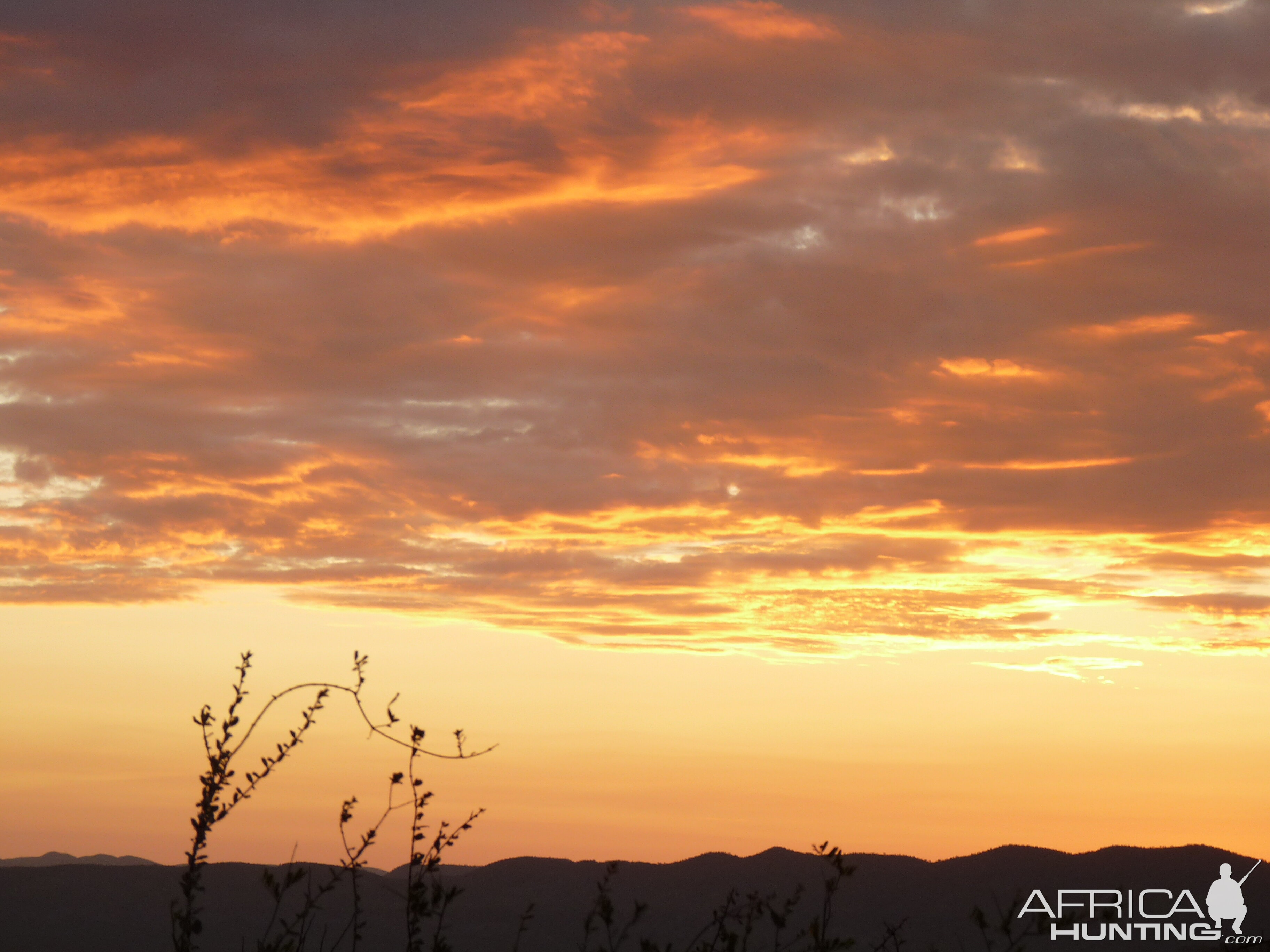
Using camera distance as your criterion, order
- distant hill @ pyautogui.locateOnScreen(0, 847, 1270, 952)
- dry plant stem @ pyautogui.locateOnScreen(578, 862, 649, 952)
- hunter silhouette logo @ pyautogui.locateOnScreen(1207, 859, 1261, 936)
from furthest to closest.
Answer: distant hill @ pyautogui.locateOnScreen(0, 847, 1270, 952) < hunter silhouette logo @ pyautogui.locateOnScreen(1207, 859, 1261, 936) < dry plant stem @ pyautogui.locateOnScreen(578, 862, 649, 952)

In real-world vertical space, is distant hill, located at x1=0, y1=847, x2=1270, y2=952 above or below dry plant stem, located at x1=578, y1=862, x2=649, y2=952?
below

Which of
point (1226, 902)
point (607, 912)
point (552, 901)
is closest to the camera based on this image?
point (607, 912)

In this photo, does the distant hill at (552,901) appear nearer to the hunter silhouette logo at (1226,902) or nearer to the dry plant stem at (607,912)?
→ the hunter silhouette logo at (1226,902)

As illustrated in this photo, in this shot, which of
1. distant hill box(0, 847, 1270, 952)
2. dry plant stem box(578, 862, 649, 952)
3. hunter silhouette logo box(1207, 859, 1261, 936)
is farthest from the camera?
distant hill box(0, 847, 1270, 952)

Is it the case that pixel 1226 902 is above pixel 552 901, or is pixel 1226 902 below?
above

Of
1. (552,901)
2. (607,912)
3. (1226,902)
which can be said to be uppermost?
(607,912)

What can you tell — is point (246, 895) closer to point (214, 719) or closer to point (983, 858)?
point (983, 858)

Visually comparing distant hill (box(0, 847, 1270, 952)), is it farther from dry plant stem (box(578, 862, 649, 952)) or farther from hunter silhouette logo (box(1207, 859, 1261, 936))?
dry plant stem (box(578, 862, 649, 952))

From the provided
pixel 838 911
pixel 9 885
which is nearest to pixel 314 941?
pixel 838 911

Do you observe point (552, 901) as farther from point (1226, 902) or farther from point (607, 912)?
point (607, 912)

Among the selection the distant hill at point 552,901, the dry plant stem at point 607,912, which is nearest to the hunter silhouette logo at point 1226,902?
the dry plant stem at point 607,912

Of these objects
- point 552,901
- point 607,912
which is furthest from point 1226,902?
point 552,901

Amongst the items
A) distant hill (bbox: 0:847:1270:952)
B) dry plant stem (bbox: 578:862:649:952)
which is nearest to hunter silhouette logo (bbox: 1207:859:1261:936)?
dry plant stem (bbox: 578:862:649:952)

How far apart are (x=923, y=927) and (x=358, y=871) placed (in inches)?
7036
